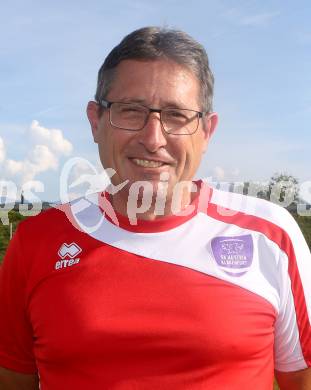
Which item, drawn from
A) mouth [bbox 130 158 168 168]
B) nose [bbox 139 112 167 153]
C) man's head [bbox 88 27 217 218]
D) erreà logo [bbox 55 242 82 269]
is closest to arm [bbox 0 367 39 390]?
erreà logo [bbox 55 242 82 269]

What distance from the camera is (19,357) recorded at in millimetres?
2949

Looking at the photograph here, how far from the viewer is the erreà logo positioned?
2709mm

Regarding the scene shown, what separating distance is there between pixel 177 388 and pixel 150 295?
425 millimetres

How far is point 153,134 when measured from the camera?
2621 millimetres

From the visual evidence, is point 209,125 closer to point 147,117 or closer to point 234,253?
point 147,117

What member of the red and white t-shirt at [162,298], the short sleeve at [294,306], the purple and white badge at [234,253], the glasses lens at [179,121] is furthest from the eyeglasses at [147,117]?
the short sleeve at [294,306]

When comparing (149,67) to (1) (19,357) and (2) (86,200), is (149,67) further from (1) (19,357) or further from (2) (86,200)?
(1) (19,357)

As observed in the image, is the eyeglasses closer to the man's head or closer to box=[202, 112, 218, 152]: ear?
the man's head

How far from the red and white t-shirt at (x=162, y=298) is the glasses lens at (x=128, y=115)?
1.63 feet

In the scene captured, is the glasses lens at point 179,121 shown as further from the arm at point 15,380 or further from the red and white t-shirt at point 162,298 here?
the arm at point 15,380

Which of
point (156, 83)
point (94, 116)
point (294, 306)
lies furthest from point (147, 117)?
point (294, 306)

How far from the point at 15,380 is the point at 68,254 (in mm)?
812

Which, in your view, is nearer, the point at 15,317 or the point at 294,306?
the point at 294,306

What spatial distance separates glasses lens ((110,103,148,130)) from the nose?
4cm
